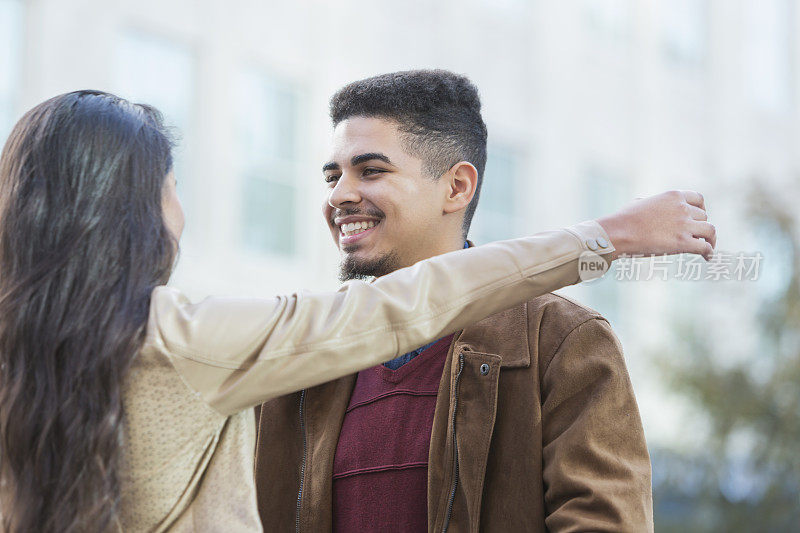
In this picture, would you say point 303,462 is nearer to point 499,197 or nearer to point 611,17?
point 499,197

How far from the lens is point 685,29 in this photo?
18.0 meters

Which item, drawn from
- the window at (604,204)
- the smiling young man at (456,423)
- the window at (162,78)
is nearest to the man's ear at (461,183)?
the smiling young man at (456,423)

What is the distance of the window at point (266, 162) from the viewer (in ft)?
38.3

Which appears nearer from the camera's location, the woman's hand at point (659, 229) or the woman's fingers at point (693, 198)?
the woman's hand at point (659, 229)

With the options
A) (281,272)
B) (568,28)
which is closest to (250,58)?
(281,272)

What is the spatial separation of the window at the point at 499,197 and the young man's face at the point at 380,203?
1039cm

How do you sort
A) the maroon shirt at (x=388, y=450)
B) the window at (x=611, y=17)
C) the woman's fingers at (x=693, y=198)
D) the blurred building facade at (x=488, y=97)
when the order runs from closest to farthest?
the woman's fingers at (x=693, y=198) < the maroon shirt at (x=388, y=450) < the blurred building facade at (x=488, y=97) < the window at (x=611, y=17)

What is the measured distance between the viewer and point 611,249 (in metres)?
2.67

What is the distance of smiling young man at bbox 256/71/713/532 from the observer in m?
2.92

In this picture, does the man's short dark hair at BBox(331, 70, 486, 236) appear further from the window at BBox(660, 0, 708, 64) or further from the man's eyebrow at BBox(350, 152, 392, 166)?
the window at BBox(660, 0, 708, 64)

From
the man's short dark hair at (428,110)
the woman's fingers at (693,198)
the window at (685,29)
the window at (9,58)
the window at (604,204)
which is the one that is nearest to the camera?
the woman's fingers at (693,198)

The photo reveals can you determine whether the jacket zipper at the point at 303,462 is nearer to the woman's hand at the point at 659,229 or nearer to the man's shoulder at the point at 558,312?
the man's shoulder at the point at 558,312

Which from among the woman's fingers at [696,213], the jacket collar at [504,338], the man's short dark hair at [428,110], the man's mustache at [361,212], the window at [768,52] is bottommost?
the jacket collar at [504,338]

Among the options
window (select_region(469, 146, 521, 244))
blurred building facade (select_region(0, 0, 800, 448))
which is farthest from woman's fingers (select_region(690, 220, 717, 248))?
window (select_region(469, 146, 521, 244))
